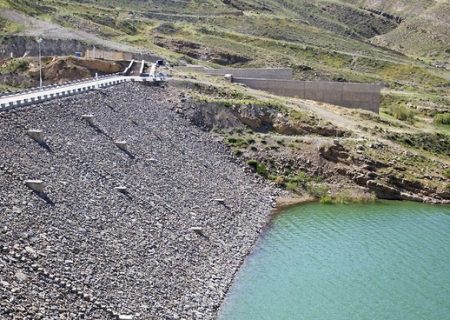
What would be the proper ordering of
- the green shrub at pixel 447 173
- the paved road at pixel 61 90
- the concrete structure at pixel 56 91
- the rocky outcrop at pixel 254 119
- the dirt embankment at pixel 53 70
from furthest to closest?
the dirt embankment at pixel 53 70
the rocky outcrop at pixel 254 119
the green shrub at pixel 447 173
the paved road at pixel 61 90
the concrete structure at pixel 56 91

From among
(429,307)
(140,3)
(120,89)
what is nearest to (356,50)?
(140,3)

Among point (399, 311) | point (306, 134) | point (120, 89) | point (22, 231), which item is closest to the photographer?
point (22, 231)

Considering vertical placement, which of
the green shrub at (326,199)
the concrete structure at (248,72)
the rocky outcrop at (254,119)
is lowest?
the green shrub at (326,199)

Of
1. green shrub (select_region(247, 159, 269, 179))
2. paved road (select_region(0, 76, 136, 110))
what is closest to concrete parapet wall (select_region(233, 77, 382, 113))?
paved road (select_region(0, 76, 136, 110))

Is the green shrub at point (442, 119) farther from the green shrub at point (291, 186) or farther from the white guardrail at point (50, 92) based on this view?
the white guardrail at point (50, 92)

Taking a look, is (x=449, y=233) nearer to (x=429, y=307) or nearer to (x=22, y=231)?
(x=429, y=307)

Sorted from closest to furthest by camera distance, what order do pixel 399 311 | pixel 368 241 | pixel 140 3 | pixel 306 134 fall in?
pixel 399 311, pixel 368 241, pixel 306 134, pixel 140 3

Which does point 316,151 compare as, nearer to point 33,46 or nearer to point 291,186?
point 291,186

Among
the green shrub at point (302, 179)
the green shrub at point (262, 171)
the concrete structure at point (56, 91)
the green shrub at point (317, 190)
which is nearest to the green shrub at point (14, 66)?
the concrete structure at point (56, 91)

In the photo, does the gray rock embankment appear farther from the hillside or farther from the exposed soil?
the exposed soil
